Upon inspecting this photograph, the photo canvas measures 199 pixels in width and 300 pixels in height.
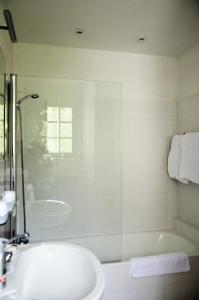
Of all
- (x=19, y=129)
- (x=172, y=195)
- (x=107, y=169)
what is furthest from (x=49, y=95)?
(x=172, y=195)

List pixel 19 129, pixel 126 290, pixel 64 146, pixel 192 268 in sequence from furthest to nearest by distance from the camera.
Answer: pixel 64 146, pixel 19 129, pixel 192 268, pixel 126 290

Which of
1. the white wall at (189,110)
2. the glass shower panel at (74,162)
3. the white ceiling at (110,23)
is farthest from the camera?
the white wall at (189,110)

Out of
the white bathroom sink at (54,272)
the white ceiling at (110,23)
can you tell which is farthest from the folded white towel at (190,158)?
the white bathroom sink at (54,272)

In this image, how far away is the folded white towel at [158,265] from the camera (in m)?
1.87

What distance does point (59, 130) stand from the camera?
98.2 inches

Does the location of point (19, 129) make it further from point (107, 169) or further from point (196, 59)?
point (196, 59)

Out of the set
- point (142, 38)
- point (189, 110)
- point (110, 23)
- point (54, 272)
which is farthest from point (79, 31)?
point (54, 272)

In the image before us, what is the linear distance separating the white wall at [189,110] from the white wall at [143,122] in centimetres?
9

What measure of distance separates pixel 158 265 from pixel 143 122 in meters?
1.53

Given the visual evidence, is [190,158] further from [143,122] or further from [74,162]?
[74,162]

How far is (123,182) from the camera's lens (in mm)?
2729

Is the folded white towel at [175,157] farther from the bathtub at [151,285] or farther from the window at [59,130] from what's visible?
the window at [59,130]

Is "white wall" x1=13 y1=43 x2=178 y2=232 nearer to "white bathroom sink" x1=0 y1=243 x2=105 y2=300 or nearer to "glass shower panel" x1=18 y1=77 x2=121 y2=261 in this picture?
"glass shower panel" x1=18 y1=77 x2=121 y2=261

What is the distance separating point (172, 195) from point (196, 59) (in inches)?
62.2
